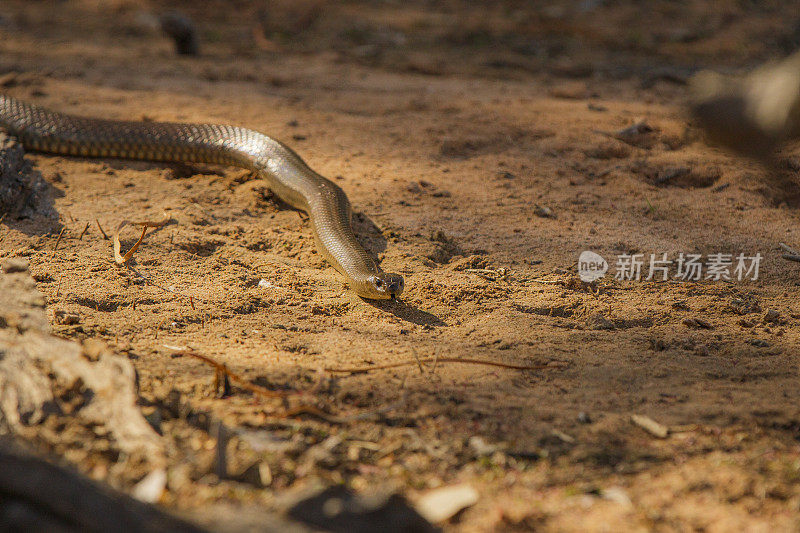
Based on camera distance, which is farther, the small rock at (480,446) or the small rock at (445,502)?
the small rock at (480,446)

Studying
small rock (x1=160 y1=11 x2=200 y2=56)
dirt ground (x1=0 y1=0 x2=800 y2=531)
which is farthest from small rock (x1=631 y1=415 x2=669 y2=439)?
small rock (x1=160 y1=11 x2=200 y2=56)

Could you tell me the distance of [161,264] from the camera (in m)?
4.69

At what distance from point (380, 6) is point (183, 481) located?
38.8 ft

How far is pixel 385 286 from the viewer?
4352 mm

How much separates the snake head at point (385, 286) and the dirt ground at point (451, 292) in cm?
10

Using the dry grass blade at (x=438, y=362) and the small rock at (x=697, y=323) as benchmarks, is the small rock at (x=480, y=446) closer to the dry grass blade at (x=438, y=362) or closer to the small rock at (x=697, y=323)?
the dry grass blade at (x=438, y=362)

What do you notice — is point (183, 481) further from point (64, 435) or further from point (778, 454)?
point (778, 454)

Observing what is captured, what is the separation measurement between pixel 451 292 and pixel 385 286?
46 cm

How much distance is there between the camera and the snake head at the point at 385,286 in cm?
435

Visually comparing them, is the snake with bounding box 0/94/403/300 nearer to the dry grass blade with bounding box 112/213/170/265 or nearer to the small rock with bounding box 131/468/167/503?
the dry grass blade with bounding box 112/213/170/265

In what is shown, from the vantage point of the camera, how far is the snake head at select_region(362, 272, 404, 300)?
435cm

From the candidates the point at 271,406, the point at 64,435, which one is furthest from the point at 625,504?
the point at 64,435

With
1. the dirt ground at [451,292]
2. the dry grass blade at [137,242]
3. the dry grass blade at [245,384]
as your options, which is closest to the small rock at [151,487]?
the dirt ground at [451,292]

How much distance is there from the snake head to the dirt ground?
10 cm
